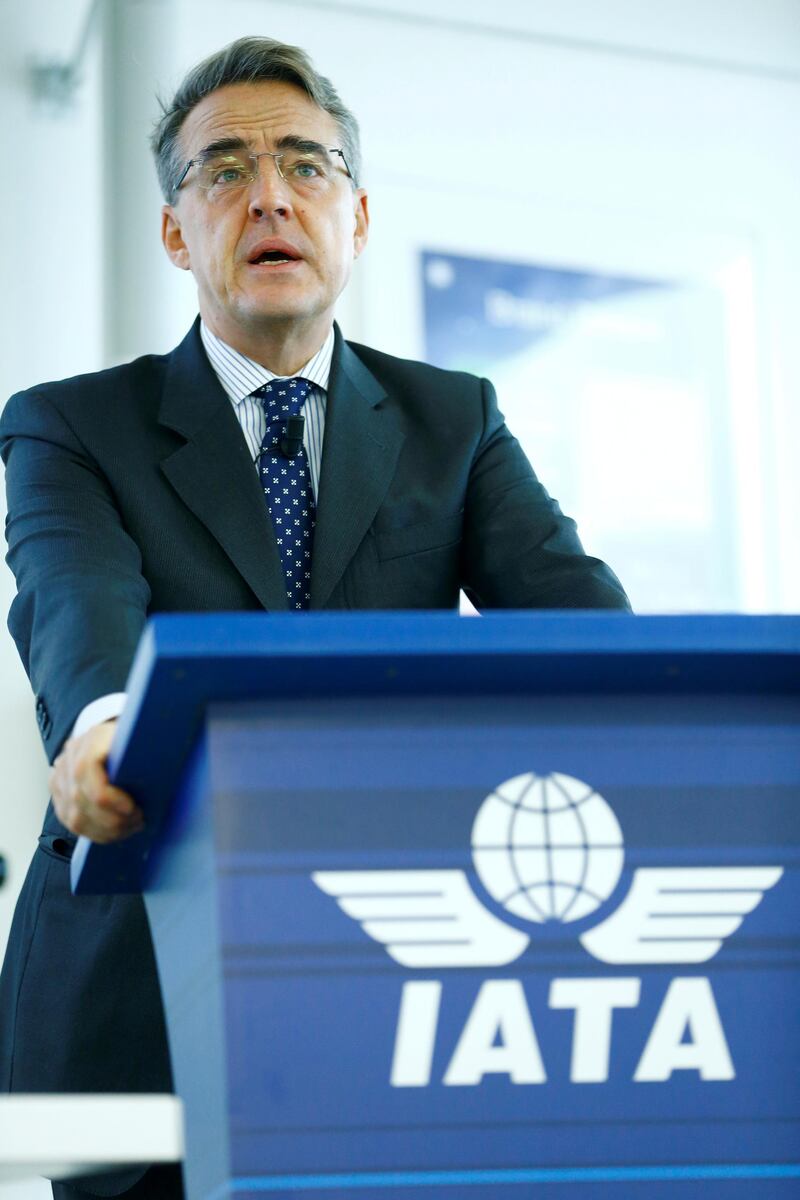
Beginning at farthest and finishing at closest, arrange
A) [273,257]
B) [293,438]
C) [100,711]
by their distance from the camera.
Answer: [273,257] < [293,438] < [100,711]

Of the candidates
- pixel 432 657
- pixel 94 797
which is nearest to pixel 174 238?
pixel 94 797

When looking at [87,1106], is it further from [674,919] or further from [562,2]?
[562,2]

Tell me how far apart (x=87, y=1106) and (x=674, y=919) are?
1.07 feet

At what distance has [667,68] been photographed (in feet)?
14.3

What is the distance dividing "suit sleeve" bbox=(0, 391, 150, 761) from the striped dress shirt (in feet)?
0.58

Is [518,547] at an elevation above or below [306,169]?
below

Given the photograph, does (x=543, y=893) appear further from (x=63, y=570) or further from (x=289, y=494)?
(x=289, y=494)

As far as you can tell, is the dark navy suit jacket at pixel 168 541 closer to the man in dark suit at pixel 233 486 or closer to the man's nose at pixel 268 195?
the man in dark suit at pixel 233 486

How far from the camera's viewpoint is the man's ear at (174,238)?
1965mm

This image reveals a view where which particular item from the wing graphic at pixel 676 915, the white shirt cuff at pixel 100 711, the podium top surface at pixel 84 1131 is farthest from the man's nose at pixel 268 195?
the podium top surface at pixel 84 1131

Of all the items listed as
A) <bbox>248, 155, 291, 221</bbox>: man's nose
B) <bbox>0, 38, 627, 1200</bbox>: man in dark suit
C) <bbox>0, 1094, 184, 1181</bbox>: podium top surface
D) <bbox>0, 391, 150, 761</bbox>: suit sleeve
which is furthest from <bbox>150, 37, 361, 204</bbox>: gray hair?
<bbox>0, 1094, 184, 1181</bbox>: podium top surface

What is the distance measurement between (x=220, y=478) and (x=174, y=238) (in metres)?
0.51

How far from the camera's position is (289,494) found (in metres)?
1.65

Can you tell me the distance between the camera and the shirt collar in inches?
68.5
